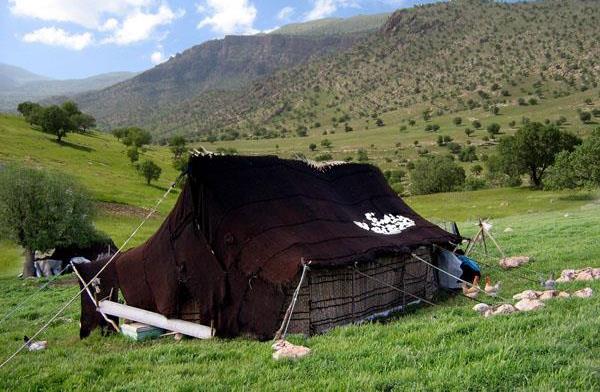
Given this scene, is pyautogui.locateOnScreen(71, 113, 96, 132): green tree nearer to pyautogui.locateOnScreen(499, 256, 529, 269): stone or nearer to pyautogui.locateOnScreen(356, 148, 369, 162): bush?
pyautogui.locateOnScreen(356, 148, 369, 162): bush

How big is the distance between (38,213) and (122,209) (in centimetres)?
2661

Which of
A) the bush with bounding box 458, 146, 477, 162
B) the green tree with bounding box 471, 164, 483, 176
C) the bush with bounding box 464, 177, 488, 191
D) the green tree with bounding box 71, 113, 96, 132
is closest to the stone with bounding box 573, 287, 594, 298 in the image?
the bush with bounding box 464, 177, 488, 191

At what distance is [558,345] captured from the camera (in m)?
8.89

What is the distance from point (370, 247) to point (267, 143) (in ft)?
455

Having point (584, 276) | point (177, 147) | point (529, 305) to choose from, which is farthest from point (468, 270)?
point (177, 147)

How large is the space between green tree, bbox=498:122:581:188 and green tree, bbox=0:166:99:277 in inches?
1983

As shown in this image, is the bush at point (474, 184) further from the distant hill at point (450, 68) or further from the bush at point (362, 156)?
the distant hill at point (450, 68)

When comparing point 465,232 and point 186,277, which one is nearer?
point 186,277

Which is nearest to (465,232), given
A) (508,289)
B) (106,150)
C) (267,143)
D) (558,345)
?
(508,289)

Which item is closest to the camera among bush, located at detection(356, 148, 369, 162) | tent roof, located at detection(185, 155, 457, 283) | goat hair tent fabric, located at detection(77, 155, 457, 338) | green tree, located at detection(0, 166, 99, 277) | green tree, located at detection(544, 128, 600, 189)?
goat hair tent fabric, located at detection(77, 155, 457, 338)

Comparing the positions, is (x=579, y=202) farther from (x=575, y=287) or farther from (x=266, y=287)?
(x=266, y=287)

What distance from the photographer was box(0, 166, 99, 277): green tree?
1521 inches

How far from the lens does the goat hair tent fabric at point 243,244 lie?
44.7 feet

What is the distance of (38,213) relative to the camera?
39250 mm
